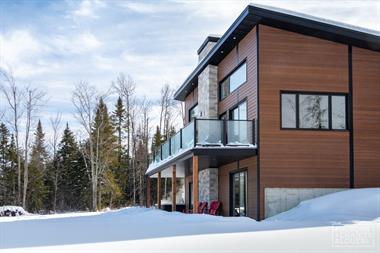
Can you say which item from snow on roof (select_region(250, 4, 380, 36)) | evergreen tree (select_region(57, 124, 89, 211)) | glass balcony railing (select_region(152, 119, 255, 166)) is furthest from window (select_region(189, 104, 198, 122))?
evergreen tree (select_region(57, 124, 89, 211))

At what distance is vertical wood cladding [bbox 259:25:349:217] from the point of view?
52.7ft

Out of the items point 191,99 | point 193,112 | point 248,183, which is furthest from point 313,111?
point 191,99

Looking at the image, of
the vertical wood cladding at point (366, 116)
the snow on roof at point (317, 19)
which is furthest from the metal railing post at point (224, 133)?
the vertical wood cladding at point (366, 116)

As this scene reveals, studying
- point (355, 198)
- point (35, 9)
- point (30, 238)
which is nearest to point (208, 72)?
point (355, 198)

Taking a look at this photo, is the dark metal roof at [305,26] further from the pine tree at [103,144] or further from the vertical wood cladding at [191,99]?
the pine tree at [103,144]

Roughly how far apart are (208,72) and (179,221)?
30.6ft

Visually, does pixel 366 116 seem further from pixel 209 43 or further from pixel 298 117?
pixel 209 43

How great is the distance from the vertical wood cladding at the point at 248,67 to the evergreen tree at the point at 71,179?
2686cm

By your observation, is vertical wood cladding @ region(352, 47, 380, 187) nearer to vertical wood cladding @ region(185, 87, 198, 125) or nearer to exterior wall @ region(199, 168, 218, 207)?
exterior wall @ region(199, 168, 218, 207)

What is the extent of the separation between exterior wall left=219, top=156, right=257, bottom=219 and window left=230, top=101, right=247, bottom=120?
1.56 meters

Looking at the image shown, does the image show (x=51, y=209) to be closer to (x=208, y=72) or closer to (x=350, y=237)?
(x=208, y=72)

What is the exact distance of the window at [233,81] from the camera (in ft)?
59.0

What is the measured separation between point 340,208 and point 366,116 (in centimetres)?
429

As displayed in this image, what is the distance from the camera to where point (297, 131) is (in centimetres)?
1630
